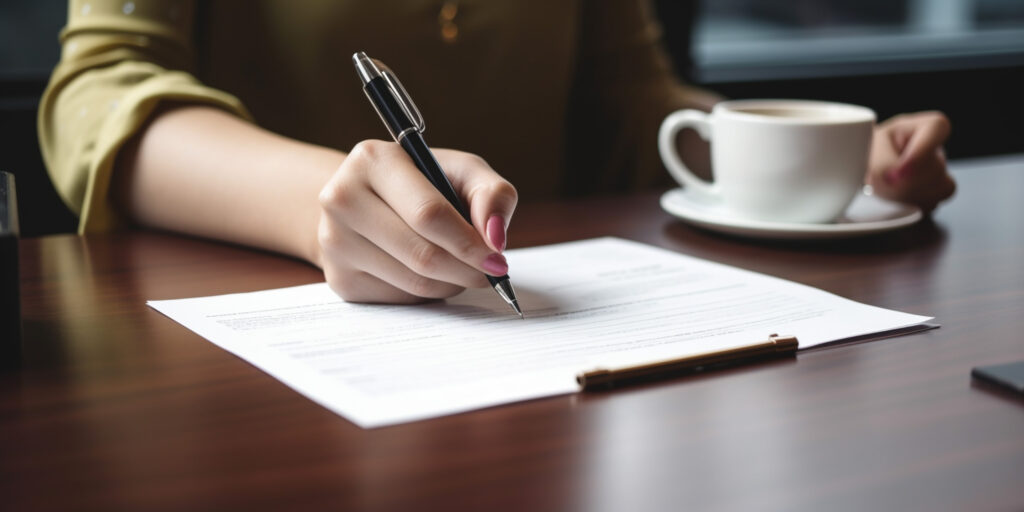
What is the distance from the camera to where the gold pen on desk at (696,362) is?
17.0 inches

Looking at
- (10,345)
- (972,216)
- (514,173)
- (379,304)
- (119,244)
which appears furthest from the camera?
(514,173)

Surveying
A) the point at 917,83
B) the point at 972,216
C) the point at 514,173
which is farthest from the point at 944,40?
the point at 972,216

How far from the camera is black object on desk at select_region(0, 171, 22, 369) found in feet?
1.45

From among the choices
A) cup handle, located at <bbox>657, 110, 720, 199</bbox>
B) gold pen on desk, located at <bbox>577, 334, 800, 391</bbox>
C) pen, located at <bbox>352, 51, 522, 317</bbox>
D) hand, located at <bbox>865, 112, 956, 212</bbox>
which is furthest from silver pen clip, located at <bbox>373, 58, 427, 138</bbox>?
hand, located at <bbox>865, 112, 956, 212</bbox>

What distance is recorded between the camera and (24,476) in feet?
1.13

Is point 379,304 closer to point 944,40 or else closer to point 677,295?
point 677,295

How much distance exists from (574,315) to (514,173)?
2.40ft

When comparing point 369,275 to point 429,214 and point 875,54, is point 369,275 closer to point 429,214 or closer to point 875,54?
point 429,214

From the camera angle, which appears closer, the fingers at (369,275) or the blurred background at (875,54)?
the fingers at (369,275)

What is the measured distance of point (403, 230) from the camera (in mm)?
535

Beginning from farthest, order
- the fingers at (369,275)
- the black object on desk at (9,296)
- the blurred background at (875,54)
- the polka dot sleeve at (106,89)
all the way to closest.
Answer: the blurred background at (875,54)
the polka dot sleeve at (106,89)
the fingers at (369,275)
the black object on desk at (9,296)

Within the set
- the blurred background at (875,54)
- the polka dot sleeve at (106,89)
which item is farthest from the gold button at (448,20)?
the blurred background at (875,54)

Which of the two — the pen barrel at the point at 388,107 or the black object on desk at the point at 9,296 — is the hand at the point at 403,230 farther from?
the black object on desk at the point at 9,296

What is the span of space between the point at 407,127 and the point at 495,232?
0.09 metres
